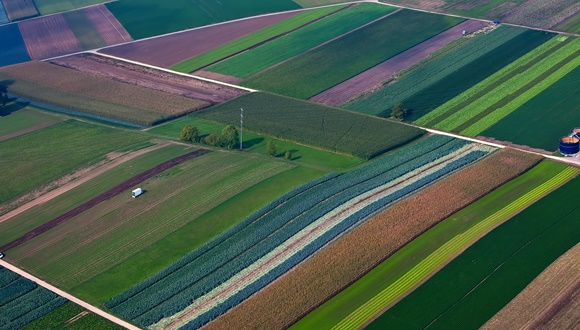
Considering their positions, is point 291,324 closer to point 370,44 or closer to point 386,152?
point 386,152

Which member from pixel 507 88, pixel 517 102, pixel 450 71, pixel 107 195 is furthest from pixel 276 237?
pixel 450 71

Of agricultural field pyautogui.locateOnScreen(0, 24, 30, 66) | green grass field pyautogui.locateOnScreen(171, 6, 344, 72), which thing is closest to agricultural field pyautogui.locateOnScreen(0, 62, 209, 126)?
agricultural field pyautogui.locateOnScreen(0, 24, 30, 66)

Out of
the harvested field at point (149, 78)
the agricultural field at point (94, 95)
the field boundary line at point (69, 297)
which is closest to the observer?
the field boundary line at point (69, 297)

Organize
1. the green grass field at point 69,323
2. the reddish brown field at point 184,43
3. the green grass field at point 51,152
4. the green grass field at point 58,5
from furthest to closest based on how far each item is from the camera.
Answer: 1. the green grass field at point 58,5
2. the reddish brown field at point 184,43
3. the green grass field at point 51,152
4. the green grass field at point 69,323

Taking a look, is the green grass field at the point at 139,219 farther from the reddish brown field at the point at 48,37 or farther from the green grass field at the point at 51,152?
the reddish brown field at the point at 48,37

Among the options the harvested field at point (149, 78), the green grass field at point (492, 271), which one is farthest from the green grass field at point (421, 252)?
the harvested field at point (149, 78)

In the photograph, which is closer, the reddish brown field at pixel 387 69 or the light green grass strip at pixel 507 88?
the light green grass strip at pixel 507 88

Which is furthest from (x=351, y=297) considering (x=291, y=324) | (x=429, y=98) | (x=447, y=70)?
(x=447, y=70)
